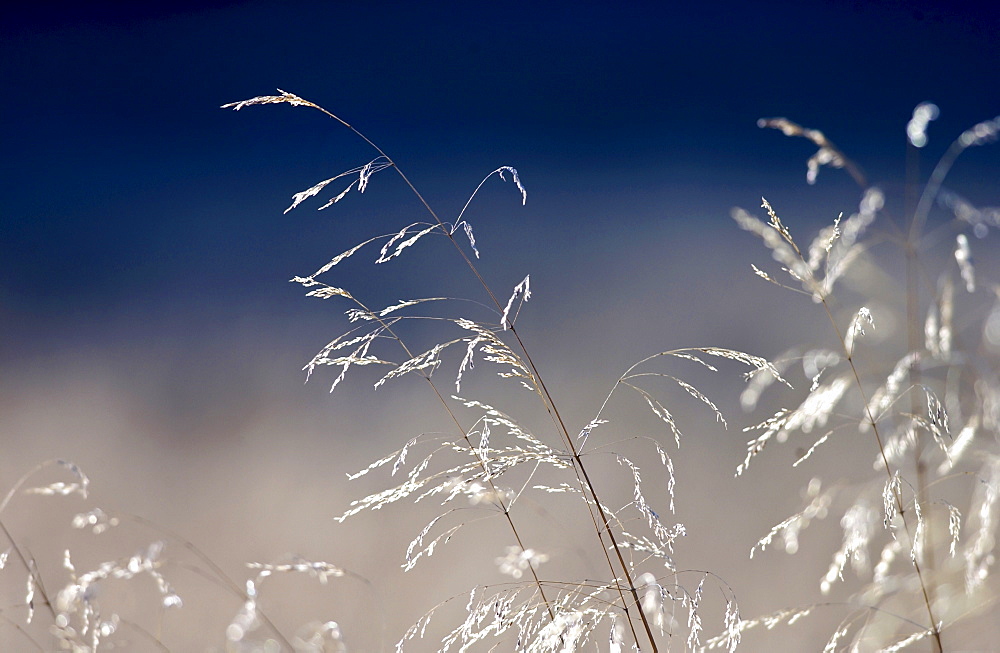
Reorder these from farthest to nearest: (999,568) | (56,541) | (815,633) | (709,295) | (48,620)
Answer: (709,295) → (56,541) → (48,620) → (815,633) → (999,568)

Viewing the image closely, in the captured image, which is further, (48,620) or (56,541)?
(56,541)

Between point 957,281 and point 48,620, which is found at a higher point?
point 957,281

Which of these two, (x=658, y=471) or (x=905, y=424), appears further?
(x=658, y=471)

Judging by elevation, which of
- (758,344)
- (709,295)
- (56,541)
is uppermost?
(709,295)

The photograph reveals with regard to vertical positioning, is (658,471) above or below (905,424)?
below

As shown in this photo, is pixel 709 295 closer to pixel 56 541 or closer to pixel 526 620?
pixel 526 620

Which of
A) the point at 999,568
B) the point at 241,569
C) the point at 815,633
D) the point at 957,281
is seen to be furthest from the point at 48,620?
the point at 957,281

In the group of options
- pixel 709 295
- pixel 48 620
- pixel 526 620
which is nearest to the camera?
pixel 526 620

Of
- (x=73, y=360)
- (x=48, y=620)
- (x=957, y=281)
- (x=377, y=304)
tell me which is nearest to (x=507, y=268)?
(x=377, y=304)
